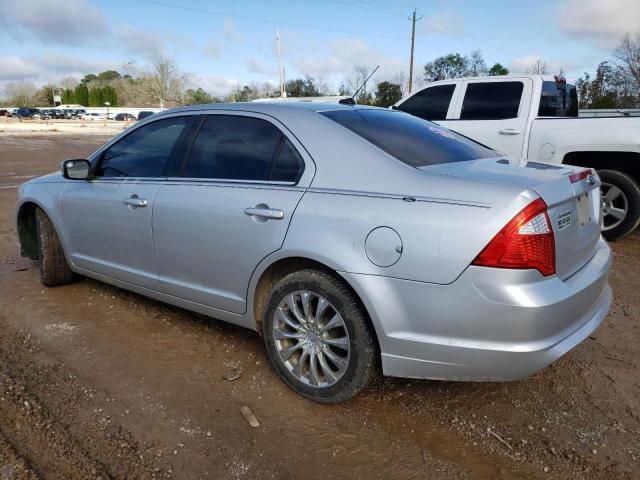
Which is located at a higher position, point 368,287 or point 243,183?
point 243,183

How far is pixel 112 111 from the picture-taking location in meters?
91.4

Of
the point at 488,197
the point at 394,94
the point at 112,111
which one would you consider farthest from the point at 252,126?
the point at 112,111

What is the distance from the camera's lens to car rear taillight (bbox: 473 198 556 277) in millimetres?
2254

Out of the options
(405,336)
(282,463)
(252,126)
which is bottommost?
Answer: (282,463)

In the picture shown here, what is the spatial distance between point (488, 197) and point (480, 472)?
4.05 ft

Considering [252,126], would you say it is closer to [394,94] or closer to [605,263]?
[605,263]

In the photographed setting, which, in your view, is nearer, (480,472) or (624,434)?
(480,472)

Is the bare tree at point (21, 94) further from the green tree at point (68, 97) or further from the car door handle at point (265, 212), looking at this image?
the car door handle at point (265, 212)

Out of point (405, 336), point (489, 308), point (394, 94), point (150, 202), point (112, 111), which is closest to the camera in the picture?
point (489, 308)

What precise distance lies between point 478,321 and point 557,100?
5859 millimetres

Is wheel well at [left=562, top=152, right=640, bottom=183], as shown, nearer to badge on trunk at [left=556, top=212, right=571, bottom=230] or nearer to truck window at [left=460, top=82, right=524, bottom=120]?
truck window at [left=460, top=82, right=524, bottom=120]

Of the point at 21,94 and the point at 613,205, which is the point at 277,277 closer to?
the point at 613,205

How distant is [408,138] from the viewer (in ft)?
10.2

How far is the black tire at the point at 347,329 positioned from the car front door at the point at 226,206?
235 millimetres
